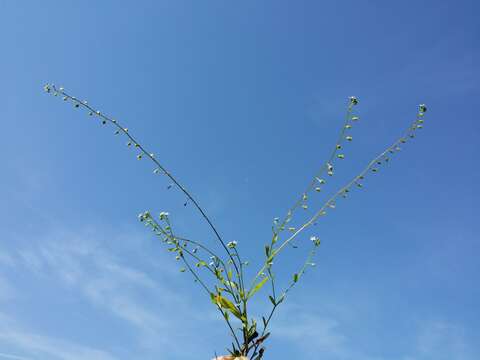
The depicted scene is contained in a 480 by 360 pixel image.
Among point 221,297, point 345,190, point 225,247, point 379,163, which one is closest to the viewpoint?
point 221,297

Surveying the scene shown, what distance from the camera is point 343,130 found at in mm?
3900

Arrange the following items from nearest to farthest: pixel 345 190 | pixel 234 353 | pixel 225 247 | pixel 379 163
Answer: pixel 234 353 < pixel 225 247 < pixel 345 190 < pixel 379 163

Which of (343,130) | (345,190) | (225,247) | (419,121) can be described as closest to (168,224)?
(225,247)

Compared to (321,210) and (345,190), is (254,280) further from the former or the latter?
(345,190)

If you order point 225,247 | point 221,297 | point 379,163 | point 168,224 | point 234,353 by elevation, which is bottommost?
point 234,353

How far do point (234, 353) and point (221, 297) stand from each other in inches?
16.0

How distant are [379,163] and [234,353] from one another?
76.0 inches

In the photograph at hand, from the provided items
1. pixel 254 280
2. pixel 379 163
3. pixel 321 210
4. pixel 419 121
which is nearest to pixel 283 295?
pixel 254 280

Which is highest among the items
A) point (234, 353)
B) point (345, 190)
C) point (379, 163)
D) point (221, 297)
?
point (379, 163)

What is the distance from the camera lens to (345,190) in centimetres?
354

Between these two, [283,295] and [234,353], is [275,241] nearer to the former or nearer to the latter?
[283,295]

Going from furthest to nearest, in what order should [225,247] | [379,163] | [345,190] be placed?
[379,163]
[345,190]
[225,247]

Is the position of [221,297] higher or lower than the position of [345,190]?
lower

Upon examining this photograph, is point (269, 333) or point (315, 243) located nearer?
point (269, 333)
